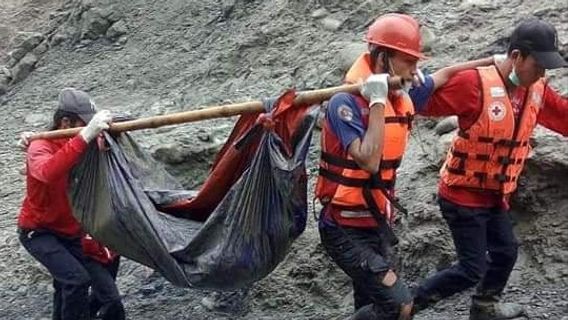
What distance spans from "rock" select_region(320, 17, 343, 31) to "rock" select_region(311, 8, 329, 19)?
2.0 inches

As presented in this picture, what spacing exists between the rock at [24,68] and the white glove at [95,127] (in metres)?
5.23

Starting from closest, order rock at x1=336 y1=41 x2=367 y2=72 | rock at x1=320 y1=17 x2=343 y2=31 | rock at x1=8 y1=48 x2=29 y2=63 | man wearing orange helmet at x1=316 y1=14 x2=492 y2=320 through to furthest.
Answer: man wearing orange helmet at x1=316 y1=14 x2=492 y2=320
rock at x1=336 y1=41 x2=367 y2=72
rock at x1=320 y1=17 x2=343 y2=31
rock at x1=8 y1=48 x2=29 y2=63

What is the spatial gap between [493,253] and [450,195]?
0.40 metres

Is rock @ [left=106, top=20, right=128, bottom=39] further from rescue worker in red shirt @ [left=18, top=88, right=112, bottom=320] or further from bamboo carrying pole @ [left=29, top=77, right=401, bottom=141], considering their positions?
bamboo carrying pole @ [left=29, top=77, right=401, bottom=141]

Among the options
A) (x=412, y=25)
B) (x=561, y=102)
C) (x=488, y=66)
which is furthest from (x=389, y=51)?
(x=561, y=102)

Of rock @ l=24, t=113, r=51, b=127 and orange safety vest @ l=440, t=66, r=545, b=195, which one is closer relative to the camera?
orange safety vest @ l=440, t=66, r=545, b=195

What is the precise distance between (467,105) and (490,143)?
227 mm

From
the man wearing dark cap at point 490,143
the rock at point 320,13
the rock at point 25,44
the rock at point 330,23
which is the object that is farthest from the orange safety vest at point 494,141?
the rock at point 25,44

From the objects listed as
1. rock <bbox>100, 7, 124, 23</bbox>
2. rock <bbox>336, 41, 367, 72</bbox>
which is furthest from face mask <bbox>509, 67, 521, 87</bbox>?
rock <bbox>100, 7, 124, 23</bbox>

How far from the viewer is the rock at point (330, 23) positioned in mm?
8555

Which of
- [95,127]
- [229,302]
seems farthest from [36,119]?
[95,127]

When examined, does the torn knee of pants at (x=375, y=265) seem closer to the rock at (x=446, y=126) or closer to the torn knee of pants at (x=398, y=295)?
the torn knee of pants at (x=398, y=295)

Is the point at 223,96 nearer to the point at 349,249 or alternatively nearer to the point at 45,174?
the point at 45,174

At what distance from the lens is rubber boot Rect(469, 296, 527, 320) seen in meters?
5.79
